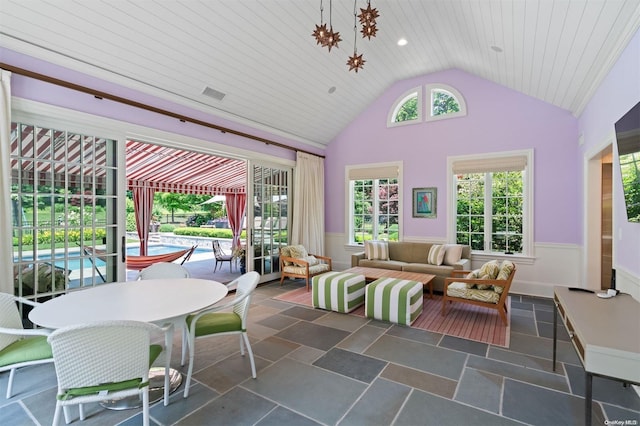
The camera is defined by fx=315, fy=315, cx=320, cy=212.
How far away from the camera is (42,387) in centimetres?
240

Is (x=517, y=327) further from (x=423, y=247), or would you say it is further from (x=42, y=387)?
(x=42, y=387)

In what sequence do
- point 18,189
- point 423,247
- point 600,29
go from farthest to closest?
1. point 423,247
2. point 18,189
3. point 600,29

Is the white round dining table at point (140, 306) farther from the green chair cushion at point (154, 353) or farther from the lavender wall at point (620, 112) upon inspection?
the lavender wall at point (620, 112)

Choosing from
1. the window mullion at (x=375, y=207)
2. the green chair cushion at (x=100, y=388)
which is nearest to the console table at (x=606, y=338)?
the green chair cushion at (x=100, y=388)

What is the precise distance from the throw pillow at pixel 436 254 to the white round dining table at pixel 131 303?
12.6ft

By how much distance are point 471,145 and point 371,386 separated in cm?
460

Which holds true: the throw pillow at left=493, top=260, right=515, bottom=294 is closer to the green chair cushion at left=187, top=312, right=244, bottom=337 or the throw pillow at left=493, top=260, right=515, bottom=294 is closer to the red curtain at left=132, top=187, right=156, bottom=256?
the green chair cushion at left=187, top=312, right=244, bottom=337

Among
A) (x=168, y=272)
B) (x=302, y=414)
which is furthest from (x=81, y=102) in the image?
(x=302, y=414)

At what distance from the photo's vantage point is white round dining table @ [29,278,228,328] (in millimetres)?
1926

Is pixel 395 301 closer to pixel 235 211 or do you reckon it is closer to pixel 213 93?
pixel 213 93

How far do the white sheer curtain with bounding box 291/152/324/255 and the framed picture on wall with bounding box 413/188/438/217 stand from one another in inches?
78.3

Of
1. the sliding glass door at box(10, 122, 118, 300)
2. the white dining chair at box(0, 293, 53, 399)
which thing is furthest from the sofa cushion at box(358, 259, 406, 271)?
the white dining chair at box(0, 293, 53, 399)

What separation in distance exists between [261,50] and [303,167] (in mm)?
2740

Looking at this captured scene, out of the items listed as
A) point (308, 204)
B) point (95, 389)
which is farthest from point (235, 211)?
point (95, 389)
